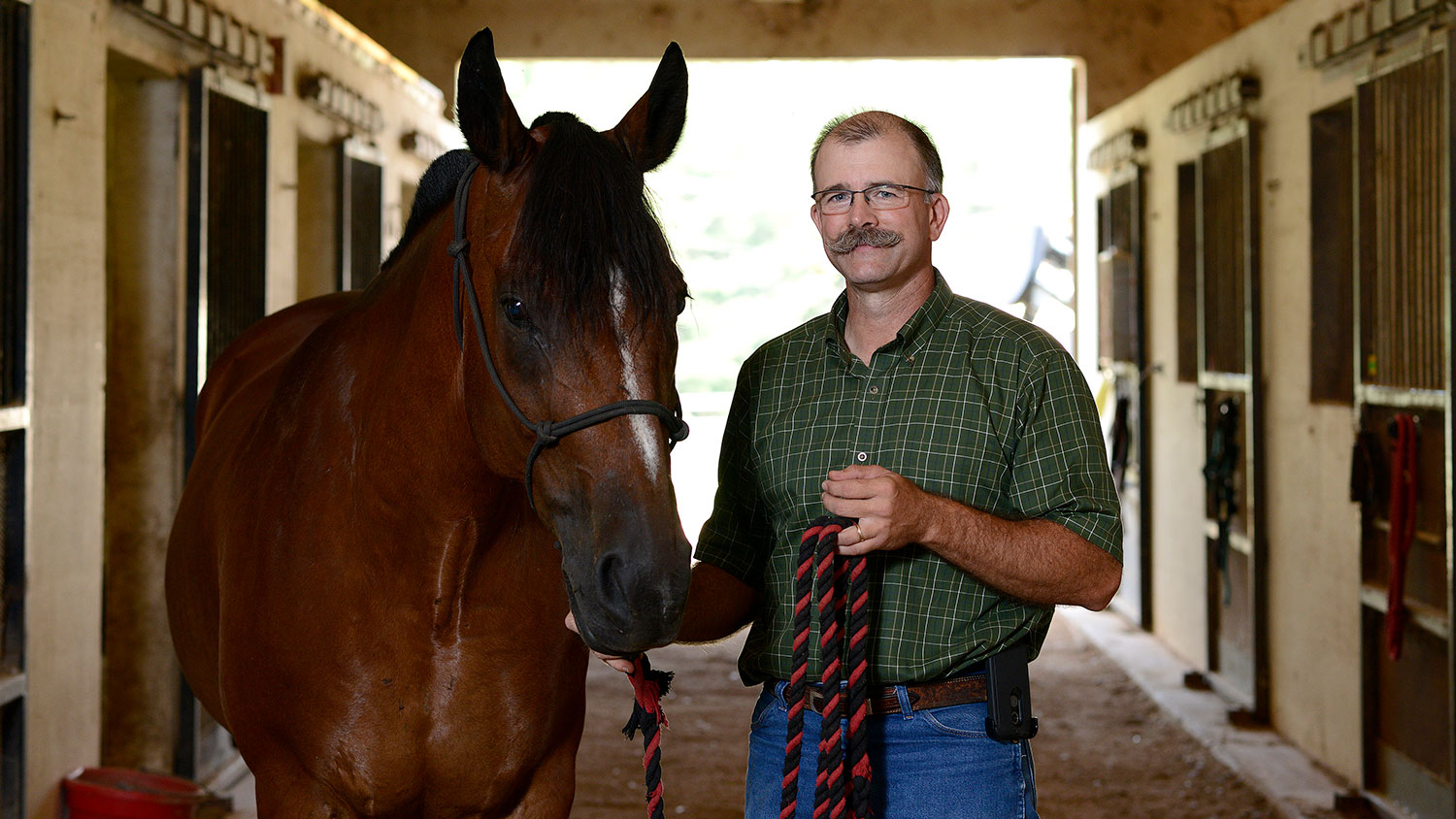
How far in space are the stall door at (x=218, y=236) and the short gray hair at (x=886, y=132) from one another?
2551 millimetres

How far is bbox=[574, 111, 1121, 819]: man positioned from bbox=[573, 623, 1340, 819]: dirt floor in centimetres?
214

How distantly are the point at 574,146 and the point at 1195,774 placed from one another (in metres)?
3.21

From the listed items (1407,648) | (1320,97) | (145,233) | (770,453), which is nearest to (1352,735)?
(1407,648)

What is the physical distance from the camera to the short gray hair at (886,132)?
1.50 meters

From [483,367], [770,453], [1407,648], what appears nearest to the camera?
[483,367]

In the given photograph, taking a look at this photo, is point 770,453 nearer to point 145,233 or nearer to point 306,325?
point 306,325

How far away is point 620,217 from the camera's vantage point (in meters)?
1.33

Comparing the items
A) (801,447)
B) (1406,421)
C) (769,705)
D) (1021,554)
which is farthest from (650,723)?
(1406,421)

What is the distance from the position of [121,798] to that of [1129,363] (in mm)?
4757

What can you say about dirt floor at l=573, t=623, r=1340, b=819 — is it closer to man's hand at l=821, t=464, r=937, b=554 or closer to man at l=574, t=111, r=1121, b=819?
man at l=574, t=111, r=1121, b=819

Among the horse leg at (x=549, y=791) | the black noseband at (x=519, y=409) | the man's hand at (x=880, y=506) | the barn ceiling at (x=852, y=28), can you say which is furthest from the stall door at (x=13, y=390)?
the barn ceiling at (x=852, y=28)

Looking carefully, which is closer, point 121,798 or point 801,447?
point 801,447

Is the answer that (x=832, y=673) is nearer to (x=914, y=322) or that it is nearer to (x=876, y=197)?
(x=914, y=322)

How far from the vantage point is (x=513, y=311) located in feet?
4.38
